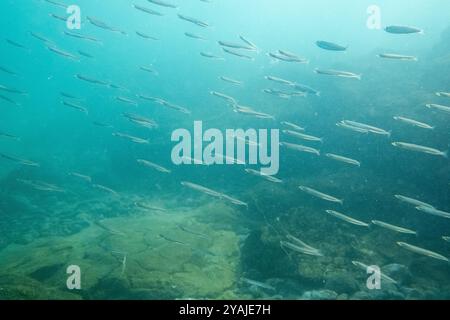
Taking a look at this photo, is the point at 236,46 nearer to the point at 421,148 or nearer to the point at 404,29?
the point at 404,29

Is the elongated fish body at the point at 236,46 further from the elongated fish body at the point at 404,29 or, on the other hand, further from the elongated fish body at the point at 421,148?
the elongated fish body at the point at 421,148

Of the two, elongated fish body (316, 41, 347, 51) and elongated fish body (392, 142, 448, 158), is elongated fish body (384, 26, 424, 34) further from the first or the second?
elongated fish body (392, 142, 448, 158)

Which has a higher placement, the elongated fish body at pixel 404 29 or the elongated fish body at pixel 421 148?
the elongated fish body at pixel 404 29

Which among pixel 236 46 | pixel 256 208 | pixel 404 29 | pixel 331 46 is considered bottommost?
pixel 256 208

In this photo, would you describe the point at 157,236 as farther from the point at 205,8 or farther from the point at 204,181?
the point at 205,8

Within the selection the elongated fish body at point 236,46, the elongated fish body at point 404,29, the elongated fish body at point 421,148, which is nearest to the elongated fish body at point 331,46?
the elongated fish body at point 404,29

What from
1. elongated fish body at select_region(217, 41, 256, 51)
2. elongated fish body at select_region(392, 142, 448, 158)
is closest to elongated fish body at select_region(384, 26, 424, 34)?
elongated fish body at select_region(392, 142, 448, 158)

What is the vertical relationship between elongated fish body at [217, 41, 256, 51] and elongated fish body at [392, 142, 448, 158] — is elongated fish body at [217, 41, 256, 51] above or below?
above

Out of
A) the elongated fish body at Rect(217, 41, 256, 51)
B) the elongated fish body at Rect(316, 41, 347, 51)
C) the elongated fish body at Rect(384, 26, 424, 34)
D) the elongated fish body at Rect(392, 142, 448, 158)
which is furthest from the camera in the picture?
the elongated fish body at Rect(217, 41, 256, 51)

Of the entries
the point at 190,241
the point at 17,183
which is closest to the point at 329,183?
the point at 190,241

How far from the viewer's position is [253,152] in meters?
17.2

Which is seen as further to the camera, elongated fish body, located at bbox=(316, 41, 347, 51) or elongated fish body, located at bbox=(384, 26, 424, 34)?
elongated fish body, located at bbox=(316, 41, 347, 51)

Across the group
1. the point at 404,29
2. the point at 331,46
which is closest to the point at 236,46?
the point at 331,46
